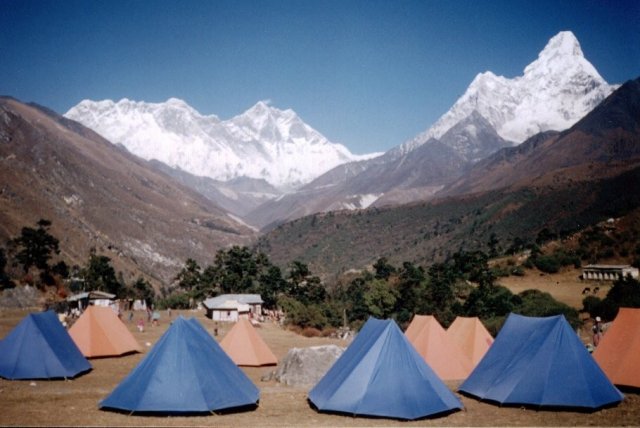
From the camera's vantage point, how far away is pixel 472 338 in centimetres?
2158

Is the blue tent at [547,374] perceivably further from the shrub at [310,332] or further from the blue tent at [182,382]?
the shrub at [310,332]

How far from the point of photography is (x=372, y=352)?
1436 cm

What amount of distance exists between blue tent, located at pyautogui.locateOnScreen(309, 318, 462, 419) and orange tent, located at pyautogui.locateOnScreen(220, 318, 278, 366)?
418 inches

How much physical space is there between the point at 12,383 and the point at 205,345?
279 inches

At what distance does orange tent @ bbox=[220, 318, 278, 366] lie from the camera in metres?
24.9

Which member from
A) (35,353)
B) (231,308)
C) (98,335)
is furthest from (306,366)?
(231,308)

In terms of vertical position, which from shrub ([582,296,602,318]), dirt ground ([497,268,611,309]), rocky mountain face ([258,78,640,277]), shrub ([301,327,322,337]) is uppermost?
rocky mountain face ([258,78,640,277])

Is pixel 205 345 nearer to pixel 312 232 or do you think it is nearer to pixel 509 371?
pixel 509 371

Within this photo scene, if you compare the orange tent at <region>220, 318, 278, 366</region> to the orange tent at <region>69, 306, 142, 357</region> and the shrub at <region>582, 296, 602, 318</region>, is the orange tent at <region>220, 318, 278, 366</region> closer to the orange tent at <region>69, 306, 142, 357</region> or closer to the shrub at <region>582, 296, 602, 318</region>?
the orange tent at <region>69, 306, 142, 357</region>

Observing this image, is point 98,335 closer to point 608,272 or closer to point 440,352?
point 440,352

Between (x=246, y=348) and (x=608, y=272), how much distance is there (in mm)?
49392

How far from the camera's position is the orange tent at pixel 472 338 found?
21.2 m

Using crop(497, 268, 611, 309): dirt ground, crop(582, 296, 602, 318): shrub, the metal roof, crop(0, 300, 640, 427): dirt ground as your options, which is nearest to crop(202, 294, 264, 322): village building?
the metal roof

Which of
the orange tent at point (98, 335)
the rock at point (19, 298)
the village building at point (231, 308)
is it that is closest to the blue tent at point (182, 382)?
the orange tent at point (98, 335)
